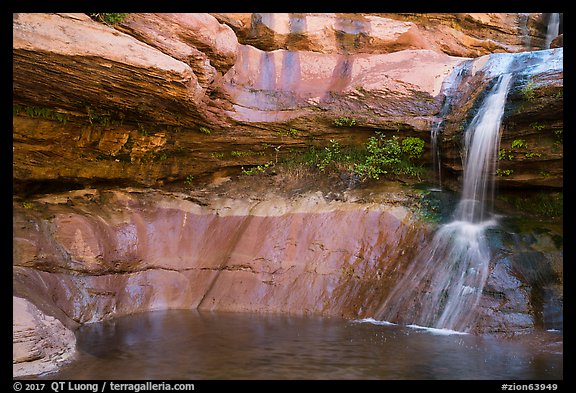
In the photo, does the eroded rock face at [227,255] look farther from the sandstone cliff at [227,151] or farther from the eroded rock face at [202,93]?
the eroded rock face at [202,93]

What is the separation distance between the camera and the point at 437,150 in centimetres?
984

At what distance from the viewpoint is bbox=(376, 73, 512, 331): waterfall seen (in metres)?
7.64

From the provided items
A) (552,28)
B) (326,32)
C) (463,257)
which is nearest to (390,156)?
(463,257)

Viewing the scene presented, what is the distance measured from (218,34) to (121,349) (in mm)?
5390

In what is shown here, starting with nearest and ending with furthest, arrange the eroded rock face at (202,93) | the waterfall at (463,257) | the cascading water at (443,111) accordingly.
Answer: the eroded rock face at (202,93), the waterfall at (463,257), the cascading water at (443,111)

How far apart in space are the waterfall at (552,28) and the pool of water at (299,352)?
10.9 meters

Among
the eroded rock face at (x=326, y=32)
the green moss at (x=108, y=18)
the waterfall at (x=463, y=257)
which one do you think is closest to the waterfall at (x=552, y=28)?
the eroded rock face at (x=326, y=32)

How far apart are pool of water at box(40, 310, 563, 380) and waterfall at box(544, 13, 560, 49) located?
35.7 feet

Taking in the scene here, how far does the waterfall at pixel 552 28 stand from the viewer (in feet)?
47.6

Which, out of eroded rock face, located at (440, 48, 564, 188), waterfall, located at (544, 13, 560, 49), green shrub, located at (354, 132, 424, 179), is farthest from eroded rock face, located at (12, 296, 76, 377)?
waterfall, located at (544, 13, 560, 49)

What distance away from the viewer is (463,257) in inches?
321

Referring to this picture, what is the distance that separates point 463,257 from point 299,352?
3.43 m

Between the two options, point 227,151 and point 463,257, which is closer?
point 463,257

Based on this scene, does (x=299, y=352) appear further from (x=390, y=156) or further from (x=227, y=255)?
(x=390, y=156)
